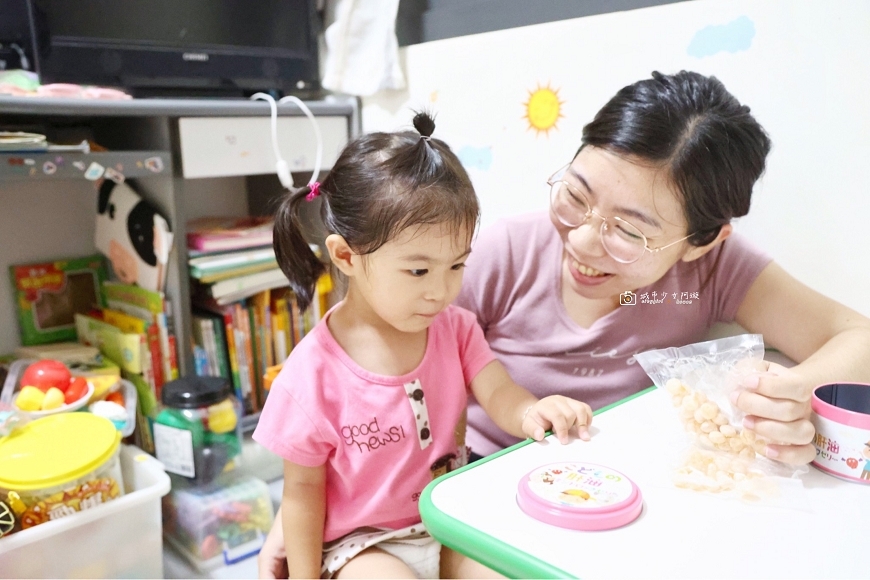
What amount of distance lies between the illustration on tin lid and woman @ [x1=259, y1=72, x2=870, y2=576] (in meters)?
0.19

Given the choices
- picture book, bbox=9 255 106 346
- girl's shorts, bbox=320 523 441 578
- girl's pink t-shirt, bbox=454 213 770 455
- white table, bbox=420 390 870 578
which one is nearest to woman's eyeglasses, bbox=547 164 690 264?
girl's pink t-shirt, bbox=454 213 770 455

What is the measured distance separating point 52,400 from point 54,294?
0.54 meters

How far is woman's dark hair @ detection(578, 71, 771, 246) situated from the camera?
2.92 ft

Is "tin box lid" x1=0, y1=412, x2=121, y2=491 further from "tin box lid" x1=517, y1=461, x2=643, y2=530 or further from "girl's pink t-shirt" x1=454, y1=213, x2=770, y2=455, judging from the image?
"tin box lid" x1=517, y1=461, x2=643, y2=530

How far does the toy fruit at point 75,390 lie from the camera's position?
137 centimetres

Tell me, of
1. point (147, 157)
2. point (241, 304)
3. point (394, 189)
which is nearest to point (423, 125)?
point (394, 189)

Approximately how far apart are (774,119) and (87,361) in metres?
1.57

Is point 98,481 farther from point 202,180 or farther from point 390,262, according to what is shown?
point 202,180

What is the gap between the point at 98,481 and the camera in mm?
1178

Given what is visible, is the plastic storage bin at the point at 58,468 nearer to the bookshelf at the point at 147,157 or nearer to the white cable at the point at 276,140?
the bookshelf at the point at 147,157

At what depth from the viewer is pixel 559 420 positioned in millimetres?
774

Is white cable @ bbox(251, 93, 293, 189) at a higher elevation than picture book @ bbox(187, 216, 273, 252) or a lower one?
higher

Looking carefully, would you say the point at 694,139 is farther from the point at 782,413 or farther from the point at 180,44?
the point at 180,44

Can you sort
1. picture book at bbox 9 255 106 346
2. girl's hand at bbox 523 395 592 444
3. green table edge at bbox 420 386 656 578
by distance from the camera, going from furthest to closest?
picture book at bbox 9 255 106 346 < girl's hand at bbox 523 395 592 444 < green table edge at bbox 420 386 656 578
